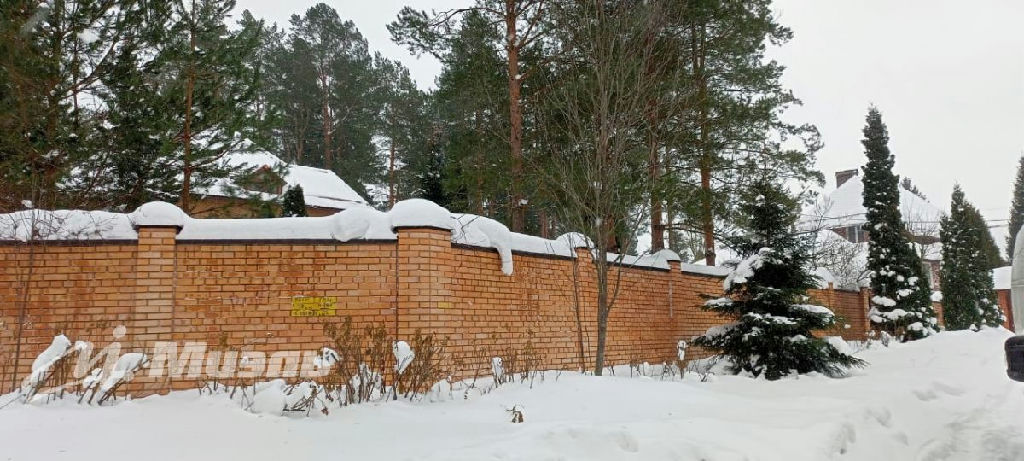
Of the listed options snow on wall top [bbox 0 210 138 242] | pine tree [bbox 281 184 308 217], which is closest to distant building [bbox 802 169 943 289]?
pine tree [bbox 281 184 308 217]

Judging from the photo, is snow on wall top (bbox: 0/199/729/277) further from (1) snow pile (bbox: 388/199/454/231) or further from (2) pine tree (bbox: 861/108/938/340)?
(2) pine tree (bbox: 861/108/938/340)

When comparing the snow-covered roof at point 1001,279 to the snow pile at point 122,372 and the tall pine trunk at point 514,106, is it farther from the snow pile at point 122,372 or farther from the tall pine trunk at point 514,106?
the snow pile at point 122,372

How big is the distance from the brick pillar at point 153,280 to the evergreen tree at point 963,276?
3504 cm

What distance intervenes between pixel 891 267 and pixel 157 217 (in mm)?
23699

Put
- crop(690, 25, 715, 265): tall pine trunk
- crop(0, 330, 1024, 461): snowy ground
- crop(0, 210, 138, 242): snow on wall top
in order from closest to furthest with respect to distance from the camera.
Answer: crop(0, 330, 1024, 461): snowy ground, crop(0, 210, 138, 242): snow on wall top, crop(690, 25, 715, 265): tall pine trunk

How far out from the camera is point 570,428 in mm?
4621

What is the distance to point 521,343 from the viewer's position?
8.83 metres

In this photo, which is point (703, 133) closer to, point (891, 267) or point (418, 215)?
point (418, 215)

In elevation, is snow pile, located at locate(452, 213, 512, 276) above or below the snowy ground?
above

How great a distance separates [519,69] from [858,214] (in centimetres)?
3994

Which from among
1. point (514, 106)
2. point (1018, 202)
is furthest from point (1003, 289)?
point (514, 106)

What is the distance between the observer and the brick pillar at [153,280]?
6.94 m

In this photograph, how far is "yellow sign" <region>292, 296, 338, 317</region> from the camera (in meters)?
7.25

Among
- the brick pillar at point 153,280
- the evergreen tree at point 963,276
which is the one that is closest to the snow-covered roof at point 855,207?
the evergreen tree at point 963,276
